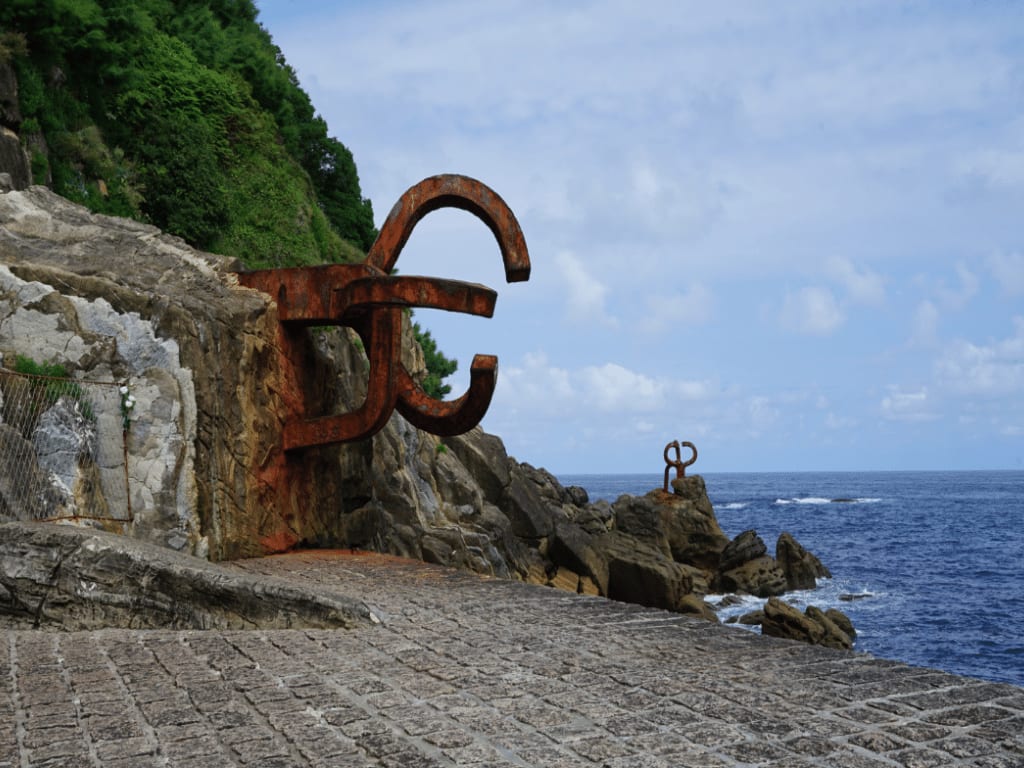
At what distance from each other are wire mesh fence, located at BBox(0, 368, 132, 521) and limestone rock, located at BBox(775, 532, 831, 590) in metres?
26.4

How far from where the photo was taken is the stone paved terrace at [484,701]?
4.32 m

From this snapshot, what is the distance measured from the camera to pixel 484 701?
Result: 5.13 m

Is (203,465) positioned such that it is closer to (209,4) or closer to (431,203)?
(431,203)

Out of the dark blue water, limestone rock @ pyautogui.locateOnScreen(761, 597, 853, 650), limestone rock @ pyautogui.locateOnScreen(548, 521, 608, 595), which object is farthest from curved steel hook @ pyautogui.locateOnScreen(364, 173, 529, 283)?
the dark blue water

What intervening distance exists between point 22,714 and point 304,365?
7700mm

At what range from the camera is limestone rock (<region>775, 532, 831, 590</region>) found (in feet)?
108

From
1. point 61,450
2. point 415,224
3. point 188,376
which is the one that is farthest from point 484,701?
point 415,224

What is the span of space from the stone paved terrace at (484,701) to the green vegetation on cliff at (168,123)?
48.9 feet

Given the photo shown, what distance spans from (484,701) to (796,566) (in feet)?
97.9

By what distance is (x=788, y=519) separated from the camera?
71062mm

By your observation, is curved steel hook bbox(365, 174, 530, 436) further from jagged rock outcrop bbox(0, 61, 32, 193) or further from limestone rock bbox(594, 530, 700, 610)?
limestone rock bbox(594, 530, 700, 610)

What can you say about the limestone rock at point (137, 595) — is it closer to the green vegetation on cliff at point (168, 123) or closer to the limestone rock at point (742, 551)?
the green vegetation on cliff at point (168, 123)

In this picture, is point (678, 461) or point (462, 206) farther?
point (678, 461)

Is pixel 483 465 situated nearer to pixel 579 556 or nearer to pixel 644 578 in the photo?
pixel 579 556
